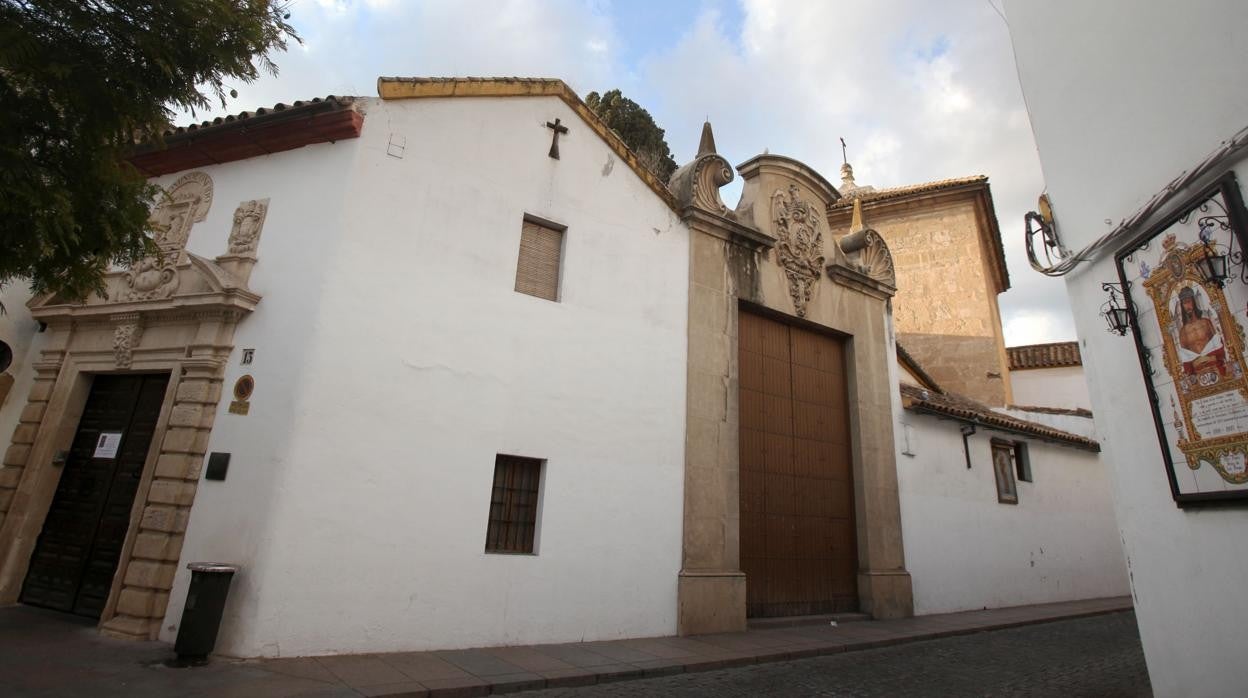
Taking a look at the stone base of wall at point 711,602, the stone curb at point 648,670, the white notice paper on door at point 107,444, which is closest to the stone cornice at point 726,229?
the stone base of wall at point 711,602

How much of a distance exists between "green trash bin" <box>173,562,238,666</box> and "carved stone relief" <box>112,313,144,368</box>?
10.7ft

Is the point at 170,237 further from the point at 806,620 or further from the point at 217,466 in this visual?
the point at 806,620

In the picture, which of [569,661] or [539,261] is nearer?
[569,661]

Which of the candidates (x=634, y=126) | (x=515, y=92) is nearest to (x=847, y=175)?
(x=634, y=126)

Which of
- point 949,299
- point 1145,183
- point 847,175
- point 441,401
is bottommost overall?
point 441,401

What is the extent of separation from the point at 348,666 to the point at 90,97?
4.65 meters

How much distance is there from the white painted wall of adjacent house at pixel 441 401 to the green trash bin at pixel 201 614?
0.75 ft

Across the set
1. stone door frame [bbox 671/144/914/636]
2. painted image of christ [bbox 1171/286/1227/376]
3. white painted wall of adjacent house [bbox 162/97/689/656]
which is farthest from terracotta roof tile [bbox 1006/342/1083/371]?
painted image of christ [bbox 1171/286/1227/376]

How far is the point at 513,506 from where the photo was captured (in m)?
7.20

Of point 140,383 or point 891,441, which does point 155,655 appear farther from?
point 891,441

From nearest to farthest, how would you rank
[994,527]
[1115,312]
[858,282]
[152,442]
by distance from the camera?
1. [1115,312]
2. [152,442]
3. [858,282]
4. [994,527]

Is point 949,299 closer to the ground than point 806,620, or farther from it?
farther from it

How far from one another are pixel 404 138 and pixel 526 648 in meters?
5.74

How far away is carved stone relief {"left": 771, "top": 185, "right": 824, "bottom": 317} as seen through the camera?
10.7 meters
